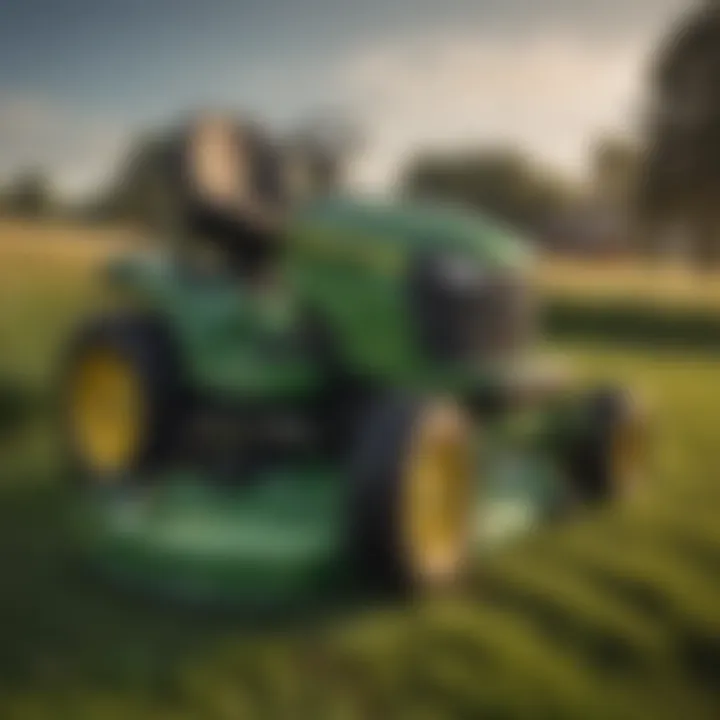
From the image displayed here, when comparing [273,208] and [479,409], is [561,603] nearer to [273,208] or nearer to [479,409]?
[479,409]

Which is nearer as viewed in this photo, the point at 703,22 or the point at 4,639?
the point at 4,639

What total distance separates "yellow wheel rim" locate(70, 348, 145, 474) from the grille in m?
0.21

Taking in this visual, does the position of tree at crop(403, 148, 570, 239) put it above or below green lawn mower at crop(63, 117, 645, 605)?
above

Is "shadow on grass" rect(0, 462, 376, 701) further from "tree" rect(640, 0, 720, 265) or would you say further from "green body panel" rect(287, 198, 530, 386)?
"tree" rect(640, 0, 720, 265)

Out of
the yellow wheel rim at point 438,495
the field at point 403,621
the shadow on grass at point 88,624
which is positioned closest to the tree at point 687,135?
the field at point 403,621

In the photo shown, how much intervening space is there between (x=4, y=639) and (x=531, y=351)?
38 cm

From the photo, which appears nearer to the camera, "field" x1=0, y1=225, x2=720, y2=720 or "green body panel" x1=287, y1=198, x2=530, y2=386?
"field" x1=0, y1=225, x2=720, y2=720

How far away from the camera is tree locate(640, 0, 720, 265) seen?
0.80 m

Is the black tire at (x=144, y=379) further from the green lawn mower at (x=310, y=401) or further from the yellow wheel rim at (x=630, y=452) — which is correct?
the yellow wheel rim at (x=630, y=452)

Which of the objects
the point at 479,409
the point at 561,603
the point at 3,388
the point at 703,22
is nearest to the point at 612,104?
the point at 703,22

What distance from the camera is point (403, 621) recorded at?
2.41 feet

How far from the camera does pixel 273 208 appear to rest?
81 cm

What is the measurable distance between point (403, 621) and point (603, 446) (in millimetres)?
219

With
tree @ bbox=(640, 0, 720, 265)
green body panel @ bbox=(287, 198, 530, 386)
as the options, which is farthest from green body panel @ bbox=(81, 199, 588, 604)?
tree @ bbox=(640, 0, 720, 265)
